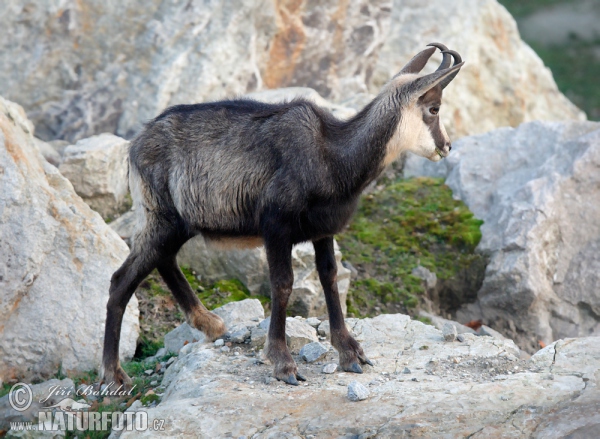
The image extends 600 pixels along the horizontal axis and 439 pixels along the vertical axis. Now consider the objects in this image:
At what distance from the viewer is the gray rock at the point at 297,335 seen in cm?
724

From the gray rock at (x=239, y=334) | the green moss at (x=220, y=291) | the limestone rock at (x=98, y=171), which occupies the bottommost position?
the green moss at (x=220, y=291)

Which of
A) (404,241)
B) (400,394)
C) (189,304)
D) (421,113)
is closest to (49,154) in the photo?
(189,304)

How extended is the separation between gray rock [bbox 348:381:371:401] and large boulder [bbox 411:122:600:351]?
3.88 meters

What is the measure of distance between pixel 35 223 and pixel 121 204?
7.34 ft

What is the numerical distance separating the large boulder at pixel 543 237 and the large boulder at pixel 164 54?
2610 mm

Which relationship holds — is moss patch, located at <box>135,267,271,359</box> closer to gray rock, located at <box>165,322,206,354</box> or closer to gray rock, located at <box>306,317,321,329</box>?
gray rock, located at <box>165,322,206,354</box>

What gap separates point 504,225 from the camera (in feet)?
32.4

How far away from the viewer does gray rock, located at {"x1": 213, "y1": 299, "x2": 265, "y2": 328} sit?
8047 mm

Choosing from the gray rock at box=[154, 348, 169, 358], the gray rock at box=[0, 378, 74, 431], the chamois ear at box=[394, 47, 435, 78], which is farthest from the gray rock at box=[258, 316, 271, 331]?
the chamois ear at box=[394, 47, 435, 78]

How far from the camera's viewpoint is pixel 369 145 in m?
6.76

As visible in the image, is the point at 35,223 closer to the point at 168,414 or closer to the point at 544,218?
the point at 168,414

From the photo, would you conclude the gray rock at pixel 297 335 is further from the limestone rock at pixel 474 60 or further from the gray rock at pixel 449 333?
the limestone rock at pixel 474 60

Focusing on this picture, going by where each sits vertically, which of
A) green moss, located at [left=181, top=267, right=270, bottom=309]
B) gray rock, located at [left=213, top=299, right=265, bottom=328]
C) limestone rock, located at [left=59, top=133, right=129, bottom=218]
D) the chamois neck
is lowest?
green moss, located at [left=181, top=267, right=270, bottom=309]

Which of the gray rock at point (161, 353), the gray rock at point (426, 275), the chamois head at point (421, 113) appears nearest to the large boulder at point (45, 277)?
the gray rock at point (161, 353)
